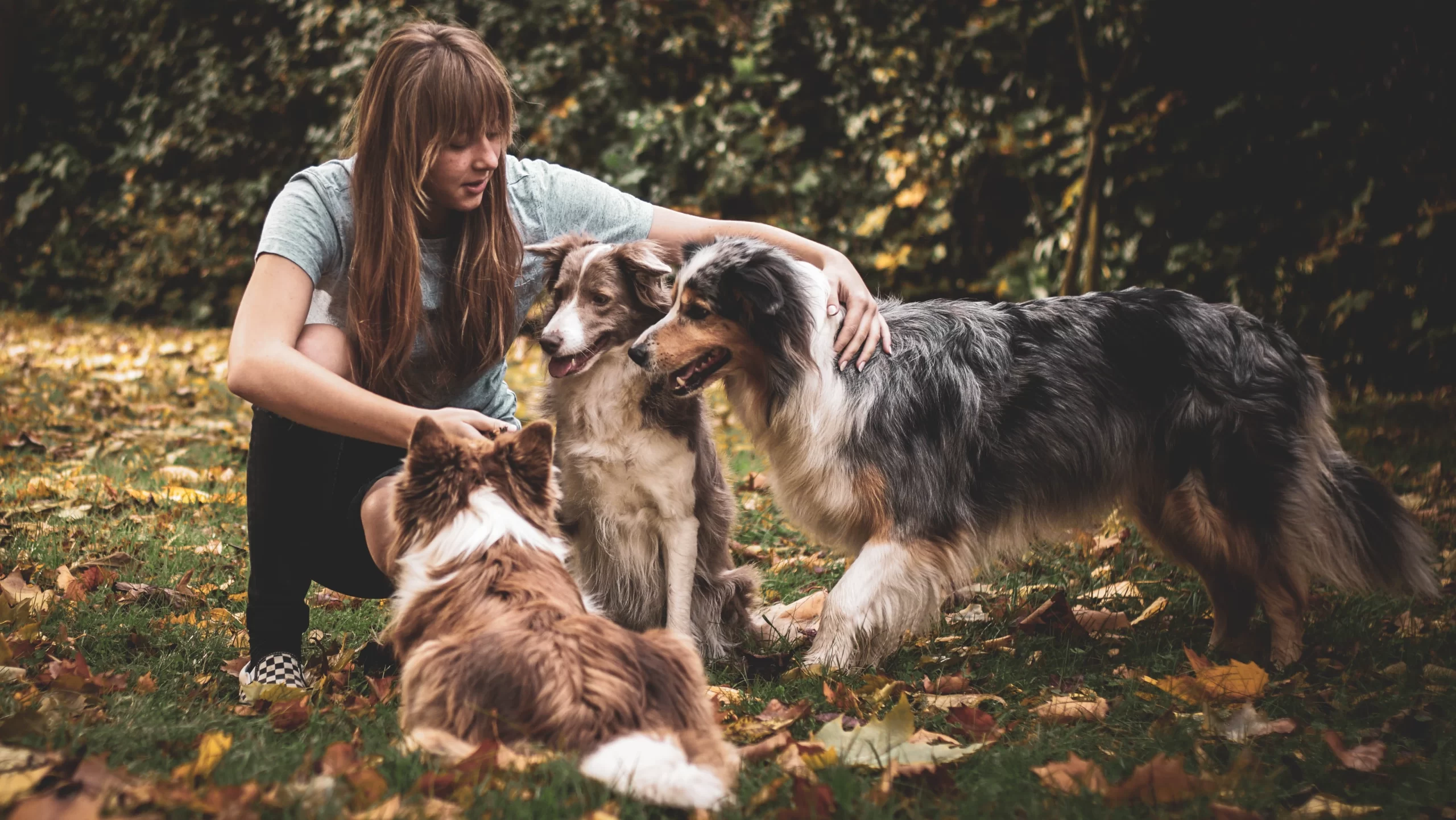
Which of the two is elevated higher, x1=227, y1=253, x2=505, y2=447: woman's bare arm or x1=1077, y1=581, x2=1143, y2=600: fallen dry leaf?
x1=227, y1=253, x2=505, y2=447: woman's bare arm

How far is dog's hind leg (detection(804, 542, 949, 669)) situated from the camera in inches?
130

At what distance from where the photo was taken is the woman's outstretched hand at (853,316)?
346 cm

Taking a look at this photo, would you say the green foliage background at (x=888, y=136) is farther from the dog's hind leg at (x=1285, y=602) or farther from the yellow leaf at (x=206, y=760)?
the yellow leaf at (x=206, y=760)

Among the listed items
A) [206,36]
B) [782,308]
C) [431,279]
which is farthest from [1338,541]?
[206,36]

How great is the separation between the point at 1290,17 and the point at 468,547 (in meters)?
5.76

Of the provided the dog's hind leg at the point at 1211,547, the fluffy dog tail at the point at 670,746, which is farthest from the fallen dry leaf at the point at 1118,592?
the fluffy dog tail at the point at 670,746

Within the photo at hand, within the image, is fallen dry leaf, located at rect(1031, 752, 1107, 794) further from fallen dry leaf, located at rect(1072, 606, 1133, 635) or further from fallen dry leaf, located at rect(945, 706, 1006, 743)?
fallen dry leaf, located at rect(1072, 606, 1133, 635)

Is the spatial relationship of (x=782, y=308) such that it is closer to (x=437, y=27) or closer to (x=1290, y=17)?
(x=437, y=27)

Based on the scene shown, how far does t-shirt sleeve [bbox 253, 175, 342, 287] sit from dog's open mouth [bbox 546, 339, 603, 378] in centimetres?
76

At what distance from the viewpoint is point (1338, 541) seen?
352 cm

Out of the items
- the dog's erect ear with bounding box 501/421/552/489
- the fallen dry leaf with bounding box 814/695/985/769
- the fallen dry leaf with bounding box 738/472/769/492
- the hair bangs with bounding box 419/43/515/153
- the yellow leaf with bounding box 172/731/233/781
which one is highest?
the hair bangs with bounding box 419/43/515/153

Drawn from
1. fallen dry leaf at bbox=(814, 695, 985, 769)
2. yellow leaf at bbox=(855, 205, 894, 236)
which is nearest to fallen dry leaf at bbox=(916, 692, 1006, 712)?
fallen dry leaf at bbox=(814, 695, 985, 769)

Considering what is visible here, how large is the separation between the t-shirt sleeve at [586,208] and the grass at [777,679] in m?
1.52

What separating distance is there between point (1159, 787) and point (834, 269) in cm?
196
